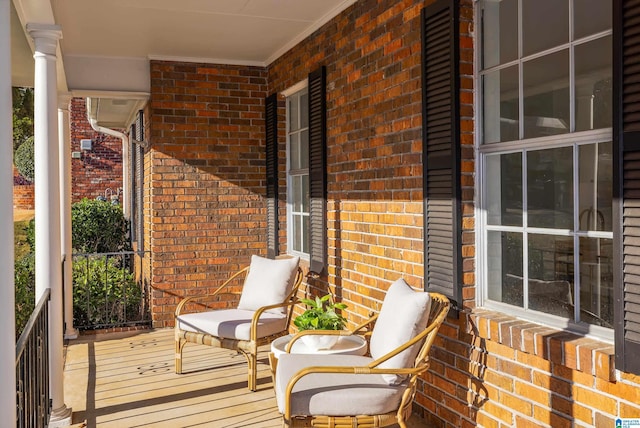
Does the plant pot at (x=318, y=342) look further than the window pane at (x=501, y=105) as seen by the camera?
Yes

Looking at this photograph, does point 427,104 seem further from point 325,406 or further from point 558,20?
point 325,406

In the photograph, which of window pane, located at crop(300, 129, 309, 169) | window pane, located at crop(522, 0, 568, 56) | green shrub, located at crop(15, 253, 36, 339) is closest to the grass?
green shrub, located at crop(15, 253, 36, 339)

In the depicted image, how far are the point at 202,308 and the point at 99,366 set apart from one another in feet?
5.20

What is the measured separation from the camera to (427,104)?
358 centimetres

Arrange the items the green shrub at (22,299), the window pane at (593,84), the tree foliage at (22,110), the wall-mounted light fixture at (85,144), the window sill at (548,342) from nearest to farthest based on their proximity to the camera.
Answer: the window sill at (548,342), the window pane at (593,84), the green shrub at (22,299), the tree foliage at (22,110), the wall-mounted light fixture at (85,144)

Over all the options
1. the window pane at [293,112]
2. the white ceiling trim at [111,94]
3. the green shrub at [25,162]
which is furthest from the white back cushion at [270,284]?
the green shrub at [25,162]

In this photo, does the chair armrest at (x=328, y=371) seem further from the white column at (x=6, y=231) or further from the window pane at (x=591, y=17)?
the window pane at (x=591, y=17)

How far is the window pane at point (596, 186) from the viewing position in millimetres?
2584

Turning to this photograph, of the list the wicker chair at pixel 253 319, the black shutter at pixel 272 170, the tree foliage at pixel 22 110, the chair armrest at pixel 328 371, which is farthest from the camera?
the tree foliage at pixel 22 110

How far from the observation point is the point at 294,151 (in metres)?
6.27

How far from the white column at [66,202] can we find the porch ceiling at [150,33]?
0.27 meters

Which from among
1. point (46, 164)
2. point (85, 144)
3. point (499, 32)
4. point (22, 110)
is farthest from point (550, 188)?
point (85, 144)

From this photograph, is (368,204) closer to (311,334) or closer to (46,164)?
(311,334)

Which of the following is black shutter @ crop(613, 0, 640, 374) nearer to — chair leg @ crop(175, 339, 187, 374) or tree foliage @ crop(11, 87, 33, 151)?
chair leg @ crop(175, 339, 187, 374)
